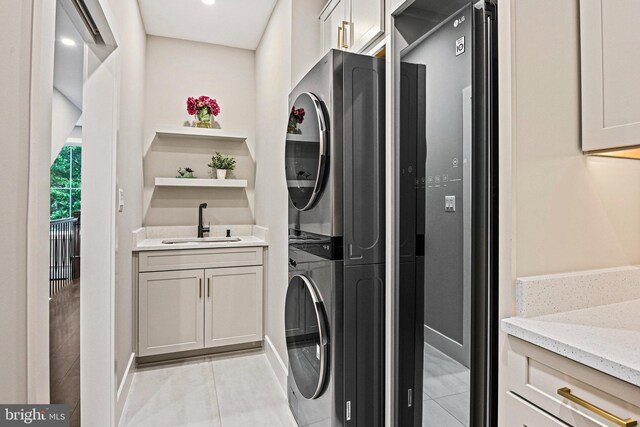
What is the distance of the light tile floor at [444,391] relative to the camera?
3.60ft

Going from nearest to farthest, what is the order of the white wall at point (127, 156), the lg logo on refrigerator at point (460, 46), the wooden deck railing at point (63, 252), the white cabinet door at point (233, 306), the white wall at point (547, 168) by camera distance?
1. the white wall at point (547, 168)
2. the lg logo on refrigerator at point (460, 46)
3. the white wall at point (127, 156)
4. the white cabinet door at point (233, 306)
5. the wooden deck railing at point (63, 252)

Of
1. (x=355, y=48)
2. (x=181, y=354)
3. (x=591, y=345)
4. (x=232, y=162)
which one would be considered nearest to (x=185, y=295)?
(x=181, y=354)

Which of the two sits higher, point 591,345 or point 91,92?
point 91,92

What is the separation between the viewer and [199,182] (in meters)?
3.23

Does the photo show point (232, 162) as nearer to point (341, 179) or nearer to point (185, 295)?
point (185, 295)

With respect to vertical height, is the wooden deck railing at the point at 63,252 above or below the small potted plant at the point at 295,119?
below

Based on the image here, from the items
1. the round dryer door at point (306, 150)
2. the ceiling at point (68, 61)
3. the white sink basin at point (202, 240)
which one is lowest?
the white sink basin at point (202, 240)

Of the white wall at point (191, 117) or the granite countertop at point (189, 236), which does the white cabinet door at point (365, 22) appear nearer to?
the white wall at point (191, 117)

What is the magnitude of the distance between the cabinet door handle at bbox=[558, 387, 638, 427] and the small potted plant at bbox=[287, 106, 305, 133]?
143 cm

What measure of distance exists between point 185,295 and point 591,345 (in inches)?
105

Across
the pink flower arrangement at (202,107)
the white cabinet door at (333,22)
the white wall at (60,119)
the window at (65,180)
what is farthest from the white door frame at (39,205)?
the window at (65,180)

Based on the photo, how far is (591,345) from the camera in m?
0.79

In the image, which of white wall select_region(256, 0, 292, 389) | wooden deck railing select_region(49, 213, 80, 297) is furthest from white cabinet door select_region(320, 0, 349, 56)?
wooden deck railing select_region(49, 213, 80, 297)

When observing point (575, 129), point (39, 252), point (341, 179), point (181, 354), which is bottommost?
point (181, 354)
